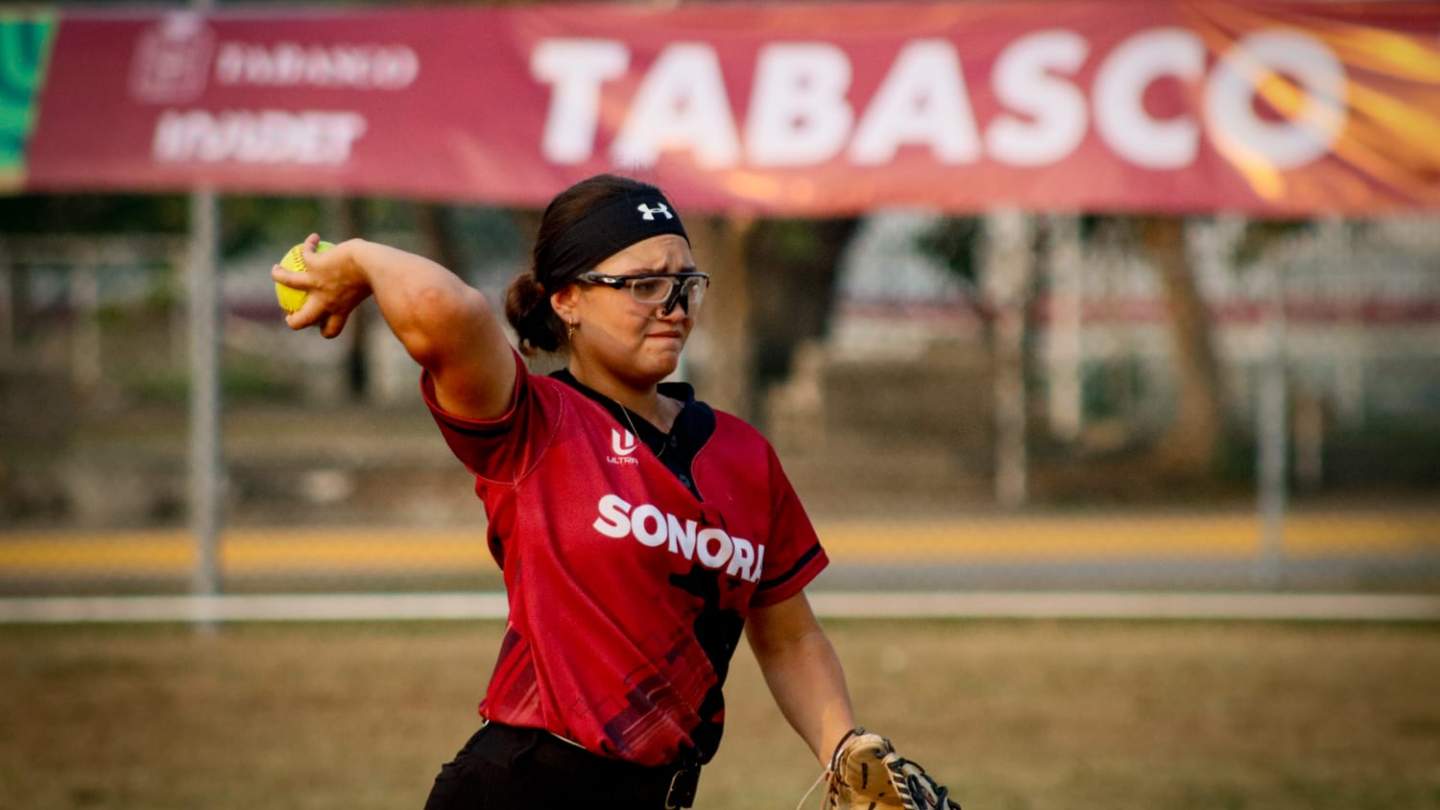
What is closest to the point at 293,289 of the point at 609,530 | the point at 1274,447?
the point at 609,530

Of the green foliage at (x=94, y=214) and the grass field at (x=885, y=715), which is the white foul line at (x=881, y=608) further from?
the green foliage at (x=94, y=214)

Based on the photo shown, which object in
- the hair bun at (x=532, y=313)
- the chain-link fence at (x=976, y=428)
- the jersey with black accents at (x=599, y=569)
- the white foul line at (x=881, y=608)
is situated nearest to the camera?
the jersey with black accents at (x=599, y=569)

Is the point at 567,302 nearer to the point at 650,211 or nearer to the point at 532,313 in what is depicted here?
the point at 532,313

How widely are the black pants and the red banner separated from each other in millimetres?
7356

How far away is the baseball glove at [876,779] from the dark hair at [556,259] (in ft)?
3.16

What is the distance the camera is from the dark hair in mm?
3604

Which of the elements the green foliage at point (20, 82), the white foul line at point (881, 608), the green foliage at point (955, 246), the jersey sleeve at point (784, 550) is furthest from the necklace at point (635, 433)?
the green foliage at point (955, 246)

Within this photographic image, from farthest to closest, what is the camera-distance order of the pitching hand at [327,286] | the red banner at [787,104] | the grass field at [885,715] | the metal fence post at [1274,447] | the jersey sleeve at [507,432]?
the metal fence post at [1274,447], the red banner at [787,104], the grass field at [885,715], the jersey sleeve at [507,432], the pitching hand at [327,286]

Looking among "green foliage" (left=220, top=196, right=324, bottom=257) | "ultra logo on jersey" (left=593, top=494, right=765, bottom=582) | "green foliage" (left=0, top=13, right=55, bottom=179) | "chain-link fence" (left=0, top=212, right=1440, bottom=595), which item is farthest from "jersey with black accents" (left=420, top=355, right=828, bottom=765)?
"green foliage" (left=220, top=196, right=324, bottom=257)

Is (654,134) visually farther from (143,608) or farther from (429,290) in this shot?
(429,290)

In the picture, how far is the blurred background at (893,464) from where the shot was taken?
901cm

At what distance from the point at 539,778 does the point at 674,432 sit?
69cm

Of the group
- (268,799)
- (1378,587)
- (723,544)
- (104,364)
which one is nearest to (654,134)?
(268,799)

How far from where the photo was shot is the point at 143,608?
11.9m
